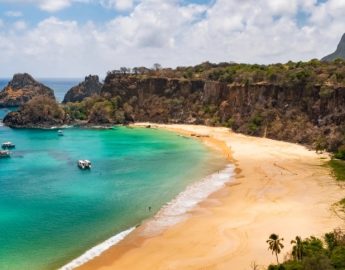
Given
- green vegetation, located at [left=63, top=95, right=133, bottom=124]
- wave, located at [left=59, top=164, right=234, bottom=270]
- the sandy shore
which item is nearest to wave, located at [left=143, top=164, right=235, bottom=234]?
wave, located at [left=59, top=164, right=234, bottom=270]

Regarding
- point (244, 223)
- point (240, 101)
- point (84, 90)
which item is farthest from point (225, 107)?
point (84, 90)

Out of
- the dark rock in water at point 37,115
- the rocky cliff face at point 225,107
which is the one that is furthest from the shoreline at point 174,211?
the dark rock in water at point 37,115

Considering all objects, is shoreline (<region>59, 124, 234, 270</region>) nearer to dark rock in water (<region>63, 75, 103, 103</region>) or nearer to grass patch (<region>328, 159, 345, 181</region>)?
grass patch (<region>328, 159, 345, 181</region>)

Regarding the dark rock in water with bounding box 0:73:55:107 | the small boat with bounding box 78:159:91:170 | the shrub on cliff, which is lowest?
the small boat with bounding box 78:159:91:170

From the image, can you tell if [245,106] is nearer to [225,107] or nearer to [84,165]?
[225,107]

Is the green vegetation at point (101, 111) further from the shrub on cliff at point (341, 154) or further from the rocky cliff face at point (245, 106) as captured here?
the shrub on cliff at point (341, 154)

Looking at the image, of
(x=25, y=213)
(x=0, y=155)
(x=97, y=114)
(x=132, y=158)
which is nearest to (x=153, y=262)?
(x=25, y=213)
